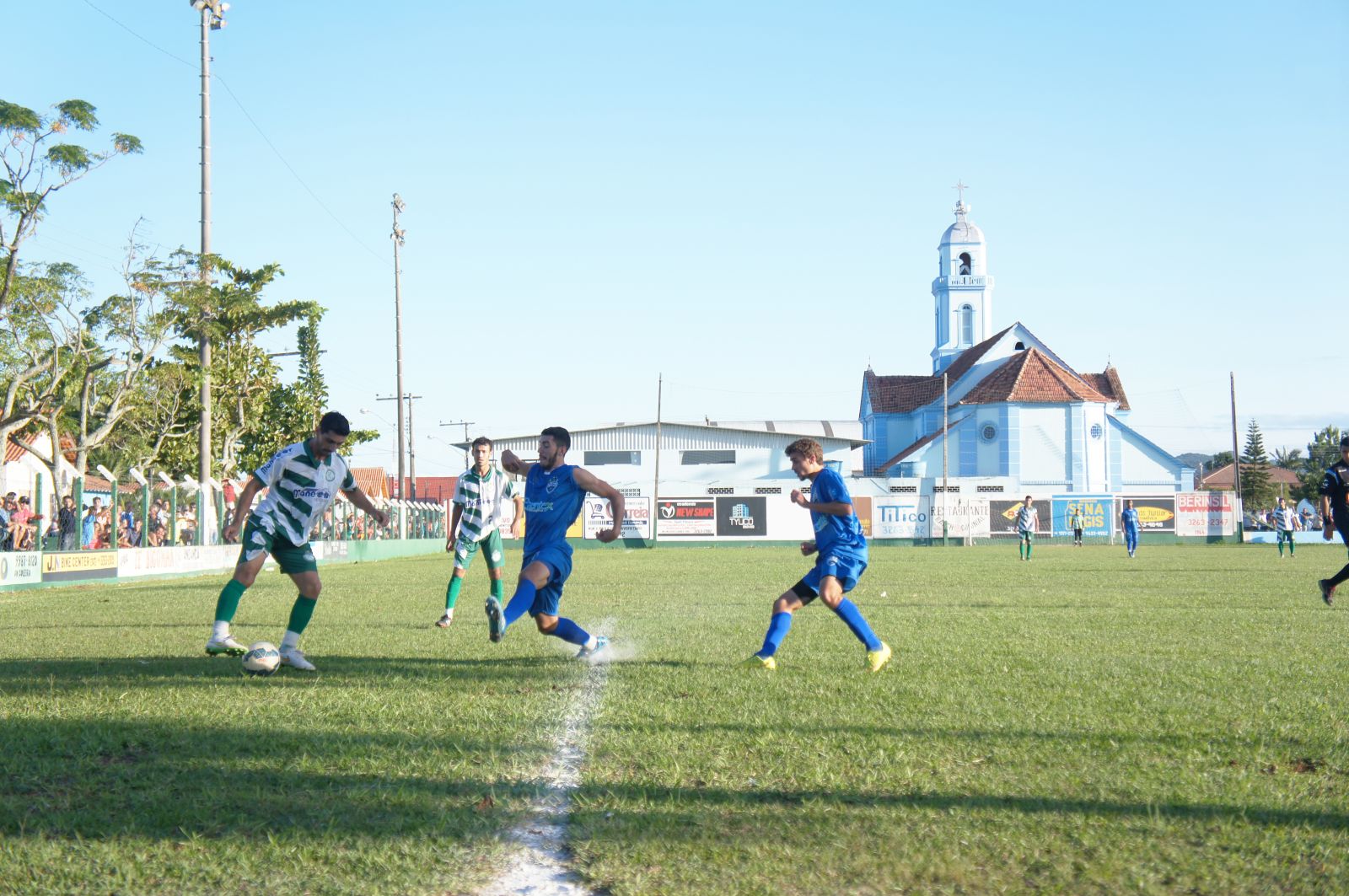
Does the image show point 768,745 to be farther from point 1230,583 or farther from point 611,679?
point 1230,583

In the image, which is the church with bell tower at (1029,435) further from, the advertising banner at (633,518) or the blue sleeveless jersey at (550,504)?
the blue sleeveless jersey at (550,504)

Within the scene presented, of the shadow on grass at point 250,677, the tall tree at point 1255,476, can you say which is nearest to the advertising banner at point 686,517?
the shadow on grass at point 250,677

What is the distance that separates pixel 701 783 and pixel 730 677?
10.2 feet

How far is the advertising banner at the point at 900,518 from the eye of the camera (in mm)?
52031

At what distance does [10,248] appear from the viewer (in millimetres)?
27578

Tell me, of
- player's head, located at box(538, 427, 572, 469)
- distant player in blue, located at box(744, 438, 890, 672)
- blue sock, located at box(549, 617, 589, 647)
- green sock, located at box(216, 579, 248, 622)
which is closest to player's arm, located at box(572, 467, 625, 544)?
player's head, located at box(538, 427, 572, 469)

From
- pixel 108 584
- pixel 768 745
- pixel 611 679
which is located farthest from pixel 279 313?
pixel 768 745

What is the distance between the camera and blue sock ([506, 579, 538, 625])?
8109 mm

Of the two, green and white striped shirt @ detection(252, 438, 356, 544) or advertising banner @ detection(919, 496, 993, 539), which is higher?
green and white striped shirt @ detection(252, 438, 356, 544)

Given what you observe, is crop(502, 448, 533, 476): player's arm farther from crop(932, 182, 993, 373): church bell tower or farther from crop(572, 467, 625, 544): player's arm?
crop(932, 182, 993, 373): church bell tower

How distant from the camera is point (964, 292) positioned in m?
88.3

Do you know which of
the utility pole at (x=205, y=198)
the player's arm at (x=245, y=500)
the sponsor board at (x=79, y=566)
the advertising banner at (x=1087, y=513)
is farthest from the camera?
the advertising banner at (x=1087, y=513)

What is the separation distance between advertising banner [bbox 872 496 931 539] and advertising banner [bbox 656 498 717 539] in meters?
6.90

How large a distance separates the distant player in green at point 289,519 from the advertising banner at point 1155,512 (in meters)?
48.0
